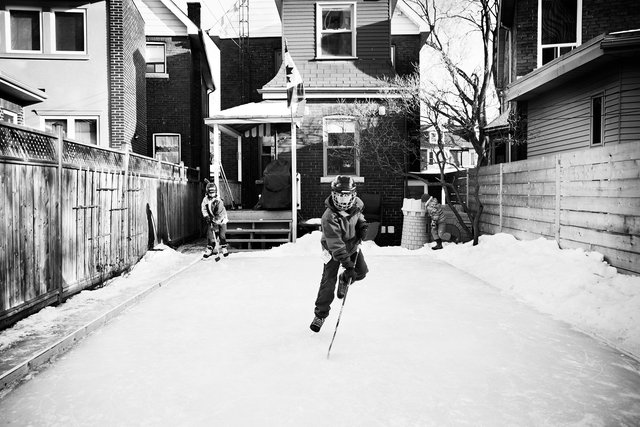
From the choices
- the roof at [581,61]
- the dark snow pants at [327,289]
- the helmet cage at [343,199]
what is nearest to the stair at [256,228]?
the roof at [581,61]

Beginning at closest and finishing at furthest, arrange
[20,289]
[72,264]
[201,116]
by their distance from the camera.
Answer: [20,289] → [72,264] → [201,116]

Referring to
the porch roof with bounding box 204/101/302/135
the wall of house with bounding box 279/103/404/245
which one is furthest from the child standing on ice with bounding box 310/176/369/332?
the wall of house with bounding box 279/103/404/245

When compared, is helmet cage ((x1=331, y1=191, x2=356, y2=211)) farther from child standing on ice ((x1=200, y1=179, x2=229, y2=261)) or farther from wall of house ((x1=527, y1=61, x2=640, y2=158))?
wall of house ((x1=527, y1=61, x2=640, y2=158))

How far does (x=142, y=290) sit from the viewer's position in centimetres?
823

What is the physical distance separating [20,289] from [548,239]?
8602 millimetres

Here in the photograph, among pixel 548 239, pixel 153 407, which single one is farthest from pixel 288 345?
pixel 548 239

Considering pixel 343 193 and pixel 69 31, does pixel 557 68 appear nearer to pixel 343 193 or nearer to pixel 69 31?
pixel 343 193

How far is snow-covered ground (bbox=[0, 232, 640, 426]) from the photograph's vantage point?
381 cm

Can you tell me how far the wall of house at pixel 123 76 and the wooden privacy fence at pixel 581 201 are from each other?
11.2m

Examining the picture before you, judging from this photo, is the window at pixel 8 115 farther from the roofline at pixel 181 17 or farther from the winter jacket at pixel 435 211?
the winter jacket at pixel 435 211

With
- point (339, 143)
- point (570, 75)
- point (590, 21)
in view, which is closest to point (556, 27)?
point (590, 21)

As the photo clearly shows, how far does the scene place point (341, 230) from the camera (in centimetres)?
608

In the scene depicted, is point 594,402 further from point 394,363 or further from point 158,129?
point 158,129

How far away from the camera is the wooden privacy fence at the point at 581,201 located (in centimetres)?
746
